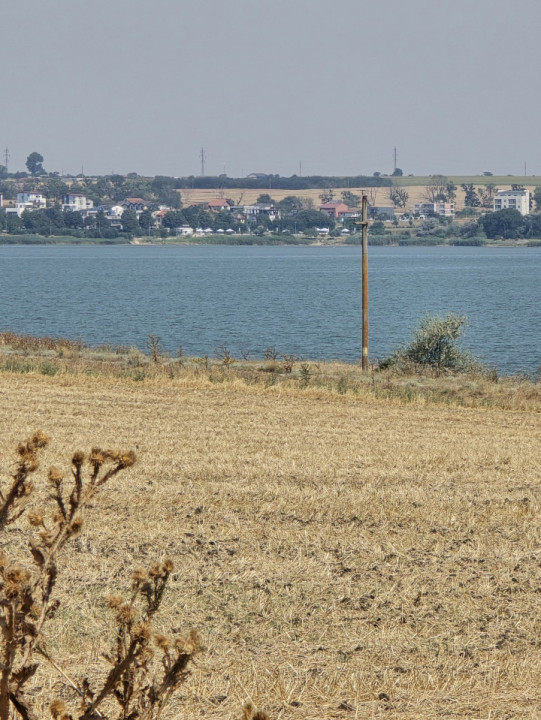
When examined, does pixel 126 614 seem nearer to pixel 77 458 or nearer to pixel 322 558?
pixel 77 458

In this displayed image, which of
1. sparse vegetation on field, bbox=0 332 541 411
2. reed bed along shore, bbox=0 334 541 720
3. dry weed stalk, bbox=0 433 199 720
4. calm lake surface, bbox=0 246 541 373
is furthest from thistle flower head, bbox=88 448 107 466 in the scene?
calm lake surface, bbox=0 246 541 373

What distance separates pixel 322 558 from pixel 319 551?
26 cm

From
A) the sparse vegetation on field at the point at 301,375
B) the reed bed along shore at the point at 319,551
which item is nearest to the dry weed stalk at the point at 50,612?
the reed bed along shore at the point at 319,551

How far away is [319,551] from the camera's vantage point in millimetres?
10070

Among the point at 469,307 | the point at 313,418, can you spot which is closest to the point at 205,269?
the point at 469,307

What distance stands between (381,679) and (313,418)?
500 inches

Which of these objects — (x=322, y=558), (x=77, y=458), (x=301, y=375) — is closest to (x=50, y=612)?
(x=77, y=458)

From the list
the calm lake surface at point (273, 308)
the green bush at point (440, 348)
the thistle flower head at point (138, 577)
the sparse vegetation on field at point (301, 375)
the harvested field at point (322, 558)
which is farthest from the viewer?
the calm lake surface at point (273, 308)

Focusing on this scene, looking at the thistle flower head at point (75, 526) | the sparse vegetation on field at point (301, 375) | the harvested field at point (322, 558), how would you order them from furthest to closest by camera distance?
the sparse vegetation on field at point (301, 375), the harvested field at point (322, 558), the thistle flower head at point (75, 526)

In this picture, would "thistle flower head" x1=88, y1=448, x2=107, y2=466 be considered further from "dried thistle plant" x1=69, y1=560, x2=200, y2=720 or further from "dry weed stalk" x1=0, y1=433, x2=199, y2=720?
"dried thistle plant" x1=69, y1=560, x2=200, y2=720

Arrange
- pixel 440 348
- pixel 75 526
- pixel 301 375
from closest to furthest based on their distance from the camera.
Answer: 1. pixel 75 526
2. pixel 301 375
3. pixel 440 348

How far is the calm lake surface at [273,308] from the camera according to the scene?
4894 cm

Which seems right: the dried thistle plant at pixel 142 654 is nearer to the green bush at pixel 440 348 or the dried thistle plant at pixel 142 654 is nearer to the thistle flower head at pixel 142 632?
the thistle flower head at pixel 142 632

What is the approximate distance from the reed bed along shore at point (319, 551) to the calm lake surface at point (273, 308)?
20.9 m
